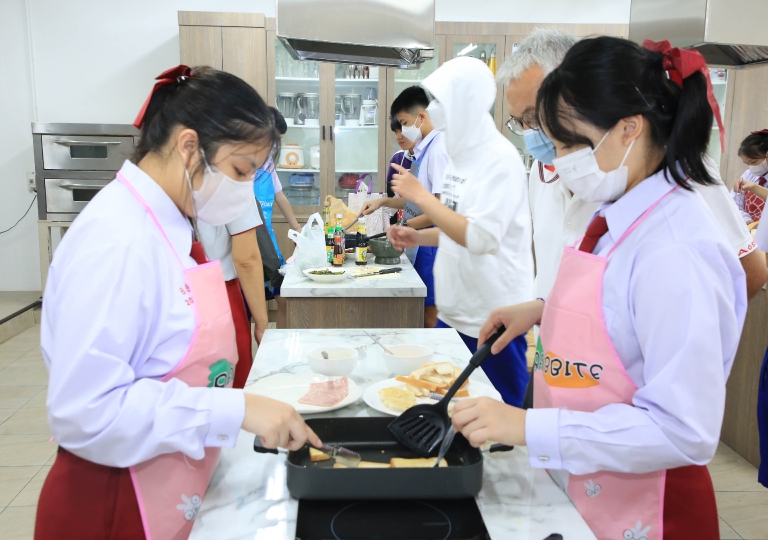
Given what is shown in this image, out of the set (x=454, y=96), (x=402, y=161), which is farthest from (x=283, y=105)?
(x=454, y=96)

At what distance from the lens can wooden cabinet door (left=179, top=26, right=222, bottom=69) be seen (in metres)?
4.82

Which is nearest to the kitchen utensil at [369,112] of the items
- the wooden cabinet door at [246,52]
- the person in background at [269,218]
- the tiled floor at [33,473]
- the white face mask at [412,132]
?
the wooden cabinet door at [246,52]

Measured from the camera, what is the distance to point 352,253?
11.2ft

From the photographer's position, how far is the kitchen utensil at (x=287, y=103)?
5.18 metres

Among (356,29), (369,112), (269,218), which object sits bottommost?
(269,218)

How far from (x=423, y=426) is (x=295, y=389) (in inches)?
14.5

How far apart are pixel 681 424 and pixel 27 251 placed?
591cm

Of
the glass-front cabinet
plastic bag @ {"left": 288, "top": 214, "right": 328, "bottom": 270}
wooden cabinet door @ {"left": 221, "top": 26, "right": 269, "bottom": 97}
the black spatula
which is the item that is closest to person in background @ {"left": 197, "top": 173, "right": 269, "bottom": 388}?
plastic bag @ {"left": 288, "top": 214, "right": 328, "bottom": 270}

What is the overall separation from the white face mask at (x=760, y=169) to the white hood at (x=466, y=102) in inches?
127

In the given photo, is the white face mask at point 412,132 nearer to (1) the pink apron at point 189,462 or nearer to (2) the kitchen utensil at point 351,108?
(2) the kitchen utensil at point 351,108

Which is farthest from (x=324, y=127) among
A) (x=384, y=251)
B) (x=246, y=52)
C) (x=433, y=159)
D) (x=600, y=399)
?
(x=600, y=399)

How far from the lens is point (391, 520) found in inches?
35.1

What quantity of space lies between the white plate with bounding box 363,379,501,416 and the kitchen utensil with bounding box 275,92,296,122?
14.0ft

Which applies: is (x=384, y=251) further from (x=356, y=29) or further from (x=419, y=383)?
(x=419, y=383)
